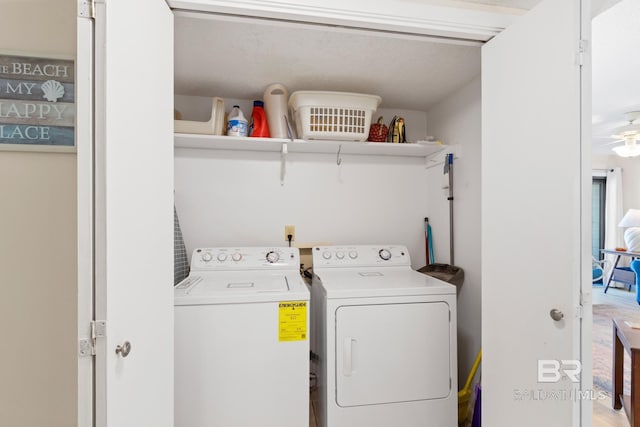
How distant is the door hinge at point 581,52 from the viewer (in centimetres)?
97

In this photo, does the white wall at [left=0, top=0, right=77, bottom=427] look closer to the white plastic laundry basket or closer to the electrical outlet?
the white plastic laundry basket

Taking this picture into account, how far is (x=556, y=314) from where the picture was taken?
1021 millimetres

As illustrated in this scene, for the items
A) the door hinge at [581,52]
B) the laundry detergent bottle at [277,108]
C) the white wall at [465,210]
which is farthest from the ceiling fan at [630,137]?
the laundry detergent bottle at [277,108]

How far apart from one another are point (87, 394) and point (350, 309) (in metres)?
1.13

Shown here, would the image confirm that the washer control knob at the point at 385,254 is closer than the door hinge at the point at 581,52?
No

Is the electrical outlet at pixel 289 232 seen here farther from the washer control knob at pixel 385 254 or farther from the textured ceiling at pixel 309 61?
the textured ceiling at pixel 309 61

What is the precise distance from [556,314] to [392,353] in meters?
0.84

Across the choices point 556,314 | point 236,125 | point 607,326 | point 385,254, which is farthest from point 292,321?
point 607,326

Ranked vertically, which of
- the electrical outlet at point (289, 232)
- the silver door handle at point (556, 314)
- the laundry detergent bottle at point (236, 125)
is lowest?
the silver door handle at point (556, 314)

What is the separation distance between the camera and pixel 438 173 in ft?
7.43

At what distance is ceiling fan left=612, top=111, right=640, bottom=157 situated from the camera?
215 centimetres

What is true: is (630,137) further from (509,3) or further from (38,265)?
(38,265)

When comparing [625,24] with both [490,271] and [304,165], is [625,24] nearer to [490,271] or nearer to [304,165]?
[490,271]

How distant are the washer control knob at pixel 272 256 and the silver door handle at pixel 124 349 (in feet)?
3.95
